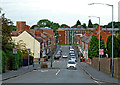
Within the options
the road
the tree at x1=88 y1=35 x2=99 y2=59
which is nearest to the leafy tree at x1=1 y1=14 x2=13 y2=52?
the road

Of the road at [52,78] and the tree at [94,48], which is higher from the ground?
the tree at [94,48]

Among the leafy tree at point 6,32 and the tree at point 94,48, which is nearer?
the leafy tree at point 6,32

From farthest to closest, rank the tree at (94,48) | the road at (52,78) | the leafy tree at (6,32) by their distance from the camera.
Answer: the tree at (94,48) → the leafy tree at (6,32) → the road at (52,78)

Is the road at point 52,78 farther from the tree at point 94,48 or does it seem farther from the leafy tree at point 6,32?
the tree at point 94,48

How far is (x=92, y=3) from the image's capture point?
3331 centimetres

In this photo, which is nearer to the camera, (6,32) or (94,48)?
(6,32)

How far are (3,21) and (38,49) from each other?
164 feet

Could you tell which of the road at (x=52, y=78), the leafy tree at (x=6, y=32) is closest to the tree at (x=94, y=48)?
the leafy tree at (x=6, y=32)

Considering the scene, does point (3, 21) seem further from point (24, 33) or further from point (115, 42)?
point (24, 33)

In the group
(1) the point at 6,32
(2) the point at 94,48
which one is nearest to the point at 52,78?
(1) the point at 6,32

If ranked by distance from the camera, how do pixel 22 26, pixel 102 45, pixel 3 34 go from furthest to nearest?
pixel 22 26
pixel 102 45
pixel 3 34

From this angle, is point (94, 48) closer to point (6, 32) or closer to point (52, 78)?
point (6, 32)

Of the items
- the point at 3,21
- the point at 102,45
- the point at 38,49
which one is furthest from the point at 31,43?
the point at 3,21

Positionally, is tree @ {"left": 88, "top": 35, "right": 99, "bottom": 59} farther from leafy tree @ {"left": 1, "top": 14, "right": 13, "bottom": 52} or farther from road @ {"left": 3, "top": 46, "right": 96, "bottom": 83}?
road @ {"left": 3, "top": 46, "right": 96, "bottom": 83}
